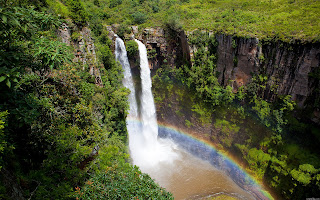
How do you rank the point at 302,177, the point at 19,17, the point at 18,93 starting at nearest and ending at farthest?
the point at 19,17, the point at 18,93, the point at 302,177

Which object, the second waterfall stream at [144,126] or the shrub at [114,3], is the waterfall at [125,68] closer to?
the second waterfall stream at [144,126]

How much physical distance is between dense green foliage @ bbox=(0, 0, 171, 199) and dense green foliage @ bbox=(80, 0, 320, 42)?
49.9 feet

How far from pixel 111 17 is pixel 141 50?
5.90 meters

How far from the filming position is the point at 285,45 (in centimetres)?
1620

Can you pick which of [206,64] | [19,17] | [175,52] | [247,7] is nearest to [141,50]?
[175,52]

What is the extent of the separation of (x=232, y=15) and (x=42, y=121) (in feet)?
73.6

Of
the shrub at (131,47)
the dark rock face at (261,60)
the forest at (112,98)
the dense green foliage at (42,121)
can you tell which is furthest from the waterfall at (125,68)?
the dense green foliage at (42,121)

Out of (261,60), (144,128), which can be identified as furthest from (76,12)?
(261,60)

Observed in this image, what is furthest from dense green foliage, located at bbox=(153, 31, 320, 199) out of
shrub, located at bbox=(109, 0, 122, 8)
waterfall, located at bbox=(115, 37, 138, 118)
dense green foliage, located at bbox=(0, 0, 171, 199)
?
dense green foliage, located at bbox=(0, 0, 171, 199)

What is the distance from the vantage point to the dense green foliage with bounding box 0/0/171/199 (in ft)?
15.9

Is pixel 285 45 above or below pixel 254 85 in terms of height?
above

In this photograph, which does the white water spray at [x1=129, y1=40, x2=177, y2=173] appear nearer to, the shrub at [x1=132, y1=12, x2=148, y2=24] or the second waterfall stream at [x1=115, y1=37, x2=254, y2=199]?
the second waterfall stream at [x1=115, y1=37, x2=254, y2=199]

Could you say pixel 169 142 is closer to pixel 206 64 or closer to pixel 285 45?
pixel 206 64

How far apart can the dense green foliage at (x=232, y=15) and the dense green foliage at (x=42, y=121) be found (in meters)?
15.2
